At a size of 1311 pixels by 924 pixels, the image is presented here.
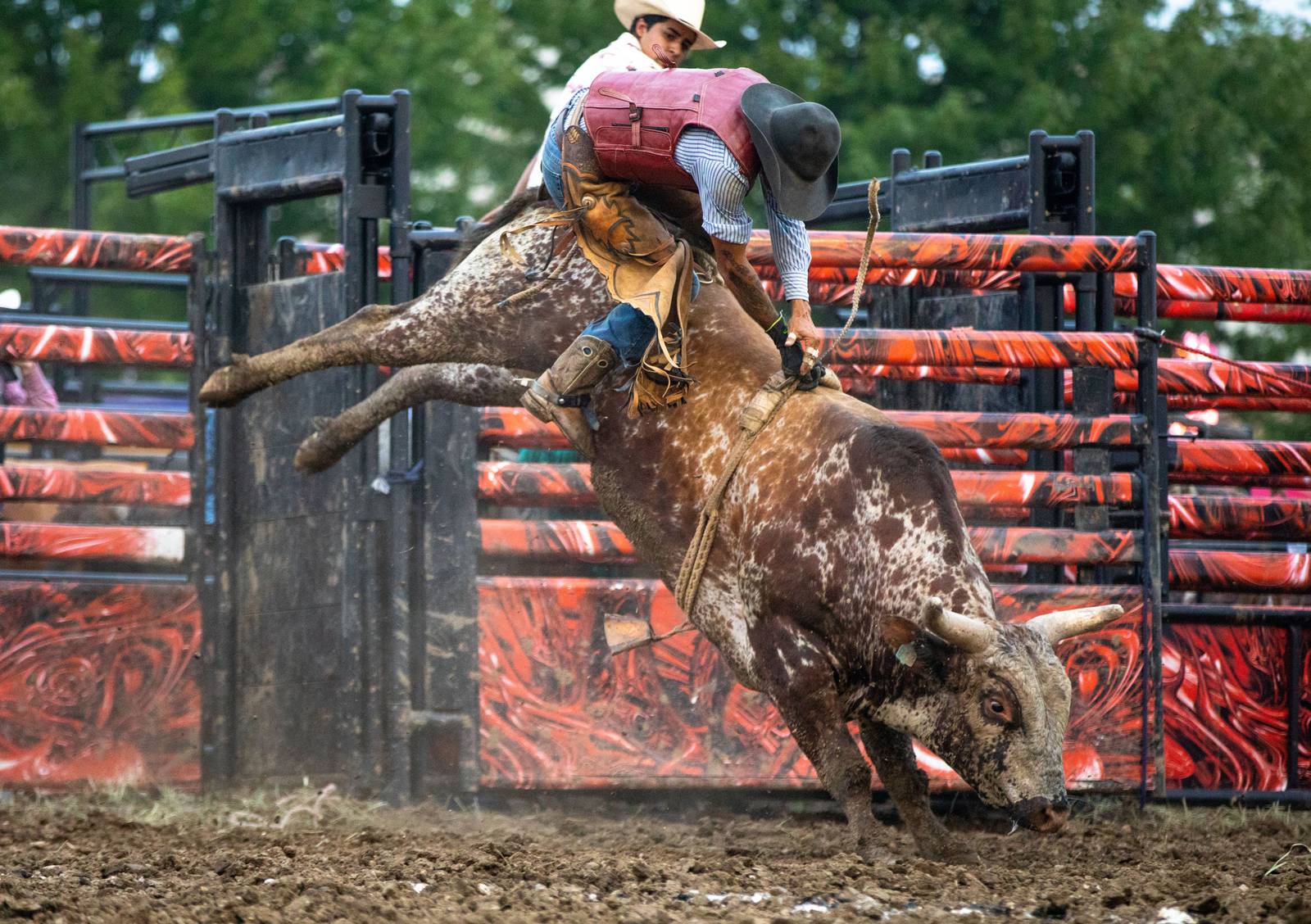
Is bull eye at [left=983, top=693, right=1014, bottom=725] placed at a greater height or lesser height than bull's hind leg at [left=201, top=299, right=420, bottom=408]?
lesser

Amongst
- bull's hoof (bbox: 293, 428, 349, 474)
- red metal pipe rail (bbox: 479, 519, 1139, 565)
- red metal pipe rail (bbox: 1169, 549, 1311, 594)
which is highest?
bull's hoof (bbox: 293, 428, 349, 474)

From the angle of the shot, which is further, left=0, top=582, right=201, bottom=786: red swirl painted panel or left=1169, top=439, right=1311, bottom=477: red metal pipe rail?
left=1169, top=439, right=1311, bottom=477: red metal pipe rail

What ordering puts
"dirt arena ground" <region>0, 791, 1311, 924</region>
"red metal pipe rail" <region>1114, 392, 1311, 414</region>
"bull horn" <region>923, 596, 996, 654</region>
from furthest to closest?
1. "red metal pipe rail" <region>1114, 392, 1311, 414</region>
2. "bull horn" <region>923, 596, 996, 654</region>
3. "dirt arena ground" <region>0, 791, 1311, 924</region>

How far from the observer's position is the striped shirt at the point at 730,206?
17.0 ft

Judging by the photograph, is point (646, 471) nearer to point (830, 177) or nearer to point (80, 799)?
point (830, 177)

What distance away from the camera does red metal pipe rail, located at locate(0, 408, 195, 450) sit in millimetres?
6512

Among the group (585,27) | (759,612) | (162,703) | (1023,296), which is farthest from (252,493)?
(585,27)

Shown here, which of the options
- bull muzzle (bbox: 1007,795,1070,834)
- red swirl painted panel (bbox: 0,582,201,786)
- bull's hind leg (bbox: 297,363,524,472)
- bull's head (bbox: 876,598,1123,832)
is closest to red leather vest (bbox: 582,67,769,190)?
bull's hind leg (bbox: 297,363,524,472)

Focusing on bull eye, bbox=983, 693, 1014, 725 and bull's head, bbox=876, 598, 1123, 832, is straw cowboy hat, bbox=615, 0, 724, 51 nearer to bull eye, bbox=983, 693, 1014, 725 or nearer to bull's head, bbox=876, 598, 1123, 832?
bull's head, bbox=876, 598, 1123, 832

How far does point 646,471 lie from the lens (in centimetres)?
570

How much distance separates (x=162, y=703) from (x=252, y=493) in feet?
2.96

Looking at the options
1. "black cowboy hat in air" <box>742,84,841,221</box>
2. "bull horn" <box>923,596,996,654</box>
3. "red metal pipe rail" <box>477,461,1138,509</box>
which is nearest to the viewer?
"bull horn" <box>923,596,996,654</box>

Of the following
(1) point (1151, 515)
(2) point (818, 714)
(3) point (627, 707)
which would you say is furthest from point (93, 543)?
(1) point (1151, 515)

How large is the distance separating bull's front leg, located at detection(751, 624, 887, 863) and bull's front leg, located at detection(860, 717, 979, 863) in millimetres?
129
